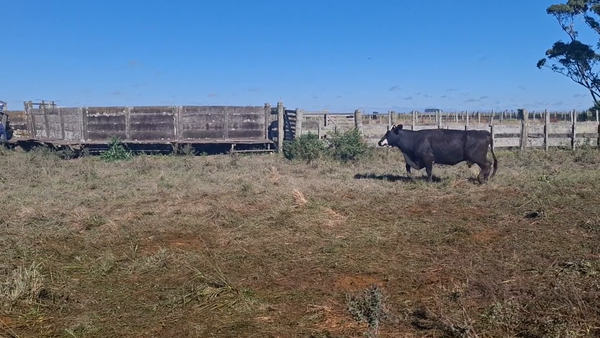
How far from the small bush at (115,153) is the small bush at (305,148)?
5.64 meters

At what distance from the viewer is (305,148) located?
17.3m

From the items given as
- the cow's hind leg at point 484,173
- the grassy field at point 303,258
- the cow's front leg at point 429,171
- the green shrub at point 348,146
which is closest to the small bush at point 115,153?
the grassy field at point 303,258

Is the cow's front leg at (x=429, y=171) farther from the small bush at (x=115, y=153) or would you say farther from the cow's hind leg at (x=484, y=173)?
the small bush at (x=115, y=153)

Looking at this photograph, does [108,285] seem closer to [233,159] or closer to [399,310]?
[399,310]

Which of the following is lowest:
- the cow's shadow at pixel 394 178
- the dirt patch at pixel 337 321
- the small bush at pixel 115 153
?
the dirt patch at pixel 337 321

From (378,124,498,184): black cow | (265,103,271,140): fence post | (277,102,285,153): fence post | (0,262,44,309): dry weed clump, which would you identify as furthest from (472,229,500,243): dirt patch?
(265,103,271,140): fence post

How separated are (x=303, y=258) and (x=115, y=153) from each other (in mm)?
13999

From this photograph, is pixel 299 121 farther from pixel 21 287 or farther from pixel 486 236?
pixel 21 287

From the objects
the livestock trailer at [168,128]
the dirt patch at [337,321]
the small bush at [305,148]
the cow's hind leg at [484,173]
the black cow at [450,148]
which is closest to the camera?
the dirt patch at [337,321]

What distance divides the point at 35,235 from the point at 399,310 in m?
5.50

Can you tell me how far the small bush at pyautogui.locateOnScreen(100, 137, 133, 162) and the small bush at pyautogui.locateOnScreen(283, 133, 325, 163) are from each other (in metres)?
5.64

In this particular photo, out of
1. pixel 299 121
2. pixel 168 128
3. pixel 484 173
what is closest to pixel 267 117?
pixel 299 121

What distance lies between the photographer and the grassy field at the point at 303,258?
4.68 metres

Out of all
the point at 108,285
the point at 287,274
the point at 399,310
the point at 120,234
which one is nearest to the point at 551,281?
the point at 399,310
